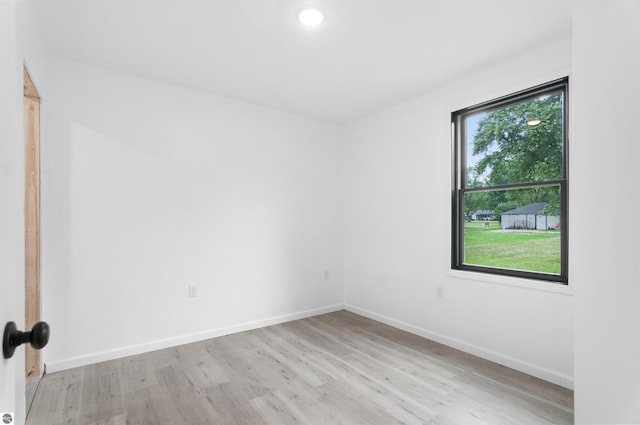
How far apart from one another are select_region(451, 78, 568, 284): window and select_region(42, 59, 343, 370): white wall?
182 centimetres

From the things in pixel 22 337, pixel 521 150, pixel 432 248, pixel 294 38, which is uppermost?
pixel 294 38

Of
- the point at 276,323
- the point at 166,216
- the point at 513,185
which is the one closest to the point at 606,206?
the point at 513,185

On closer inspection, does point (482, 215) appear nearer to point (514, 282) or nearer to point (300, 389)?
point (514, 282)

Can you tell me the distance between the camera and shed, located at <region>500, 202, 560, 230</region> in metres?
2.55

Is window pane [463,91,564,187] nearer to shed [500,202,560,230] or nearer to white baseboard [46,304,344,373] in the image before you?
shed [500,202,560,230]

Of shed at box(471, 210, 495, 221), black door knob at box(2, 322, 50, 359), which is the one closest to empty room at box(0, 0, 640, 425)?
shed at box(471, 210, 495, 221)

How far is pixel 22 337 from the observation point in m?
0.67

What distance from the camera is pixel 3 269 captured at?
23.7 inches

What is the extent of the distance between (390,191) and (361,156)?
0.69 m

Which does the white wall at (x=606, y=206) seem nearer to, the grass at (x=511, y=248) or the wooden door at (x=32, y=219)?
the grass at (x=511, y=248)

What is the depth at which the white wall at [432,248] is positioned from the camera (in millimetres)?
2459

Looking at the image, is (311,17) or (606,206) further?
(311,17)

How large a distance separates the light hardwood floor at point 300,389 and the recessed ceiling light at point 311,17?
2.57m

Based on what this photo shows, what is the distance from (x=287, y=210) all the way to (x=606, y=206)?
128 inches
